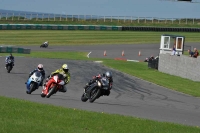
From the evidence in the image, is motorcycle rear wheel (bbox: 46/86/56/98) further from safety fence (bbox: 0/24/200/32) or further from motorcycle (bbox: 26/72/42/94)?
safety fence (bbox: 0/24/200/32)

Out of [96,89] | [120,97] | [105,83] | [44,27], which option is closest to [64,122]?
[105,83]

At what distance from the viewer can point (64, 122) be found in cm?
1198

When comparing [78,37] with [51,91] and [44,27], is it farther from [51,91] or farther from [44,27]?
[51,91]

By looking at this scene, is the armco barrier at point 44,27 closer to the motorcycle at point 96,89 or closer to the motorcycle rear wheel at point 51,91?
the motorcycle rear wheel at point 51,91

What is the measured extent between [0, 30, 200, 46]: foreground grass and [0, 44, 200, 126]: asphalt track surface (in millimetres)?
28161

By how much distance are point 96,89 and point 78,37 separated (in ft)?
173

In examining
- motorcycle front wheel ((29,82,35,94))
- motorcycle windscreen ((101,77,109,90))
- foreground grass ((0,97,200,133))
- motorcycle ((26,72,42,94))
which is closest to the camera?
foreground grass ((0,97,200,133))

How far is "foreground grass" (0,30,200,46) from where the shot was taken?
213 ft

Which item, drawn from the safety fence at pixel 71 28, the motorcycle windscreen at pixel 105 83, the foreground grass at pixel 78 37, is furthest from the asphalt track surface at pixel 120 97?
the safety fence at pixel 71 28

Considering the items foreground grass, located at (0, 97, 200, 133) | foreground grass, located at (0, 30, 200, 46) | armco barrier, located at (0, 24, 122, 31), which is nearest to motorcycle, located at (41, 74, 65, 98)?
foreground grass, located at (0, 97, 200, 133)

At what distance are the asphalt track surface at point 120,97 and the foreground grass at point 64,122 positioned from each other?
10.6ft

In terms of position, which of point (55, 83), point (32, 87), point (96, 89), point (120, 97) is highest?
point (55, 83)

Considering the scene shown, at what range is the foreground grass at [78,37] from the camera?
213 ft

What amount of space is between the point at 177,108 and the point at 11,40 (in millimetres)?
44636
